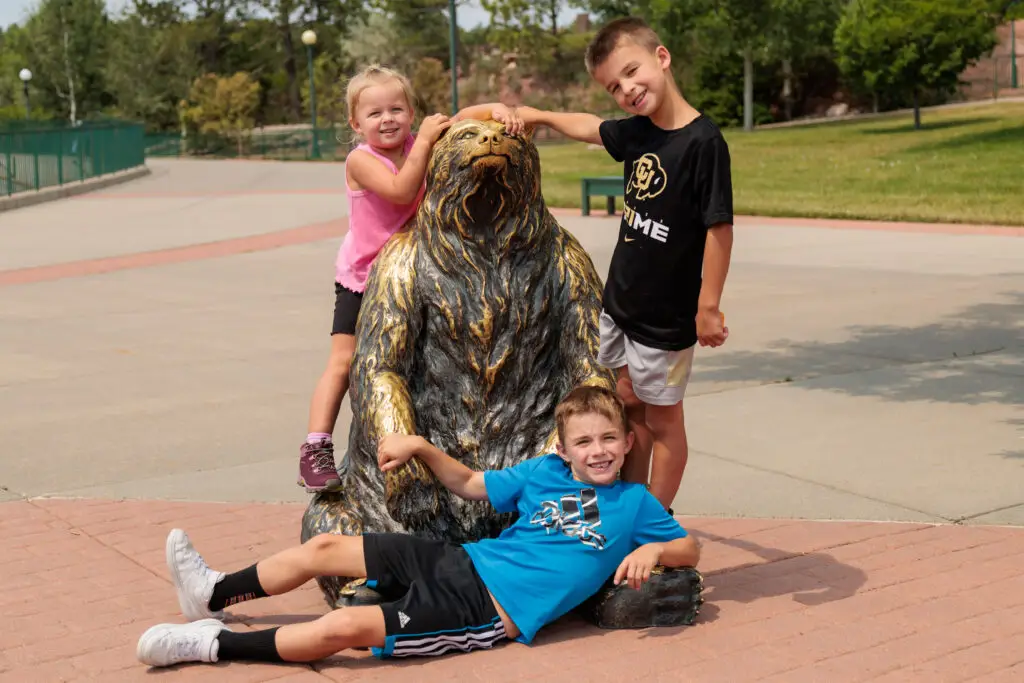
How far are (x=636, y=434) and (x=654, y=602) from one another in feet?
1.94

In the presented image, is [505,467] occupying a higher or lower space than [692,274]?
lower

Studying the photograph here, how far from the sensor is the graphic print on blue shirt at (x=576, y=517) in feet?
12.8

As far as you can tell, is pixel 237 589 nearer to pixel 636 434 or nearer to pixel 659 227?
pixel 636 434

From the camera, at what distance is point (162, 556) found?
5012mm

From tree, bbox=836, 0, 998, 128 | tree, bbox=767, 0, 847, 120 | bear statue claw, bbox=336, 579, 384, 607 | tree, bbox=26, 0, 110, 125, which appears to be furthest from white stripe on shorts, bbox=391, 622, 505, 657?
tree, bbox=26, 0, 110, 125

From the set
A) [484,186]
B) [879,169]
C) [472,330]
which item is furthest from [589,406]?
[879,169]

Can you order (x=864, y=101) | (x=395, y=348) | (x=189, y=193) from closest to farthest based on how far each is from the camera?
(x=395, y=348) < (x=189, y=193) < (x=864, y=101)

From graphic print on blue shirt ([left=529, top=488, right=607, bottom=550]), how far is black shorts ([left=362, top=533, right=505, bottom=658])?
0.26 m

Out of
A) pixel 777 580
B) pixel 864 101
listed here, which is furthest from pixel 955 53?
pixel 777 580

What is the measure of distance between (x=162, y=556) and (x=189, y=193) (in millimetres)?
24270

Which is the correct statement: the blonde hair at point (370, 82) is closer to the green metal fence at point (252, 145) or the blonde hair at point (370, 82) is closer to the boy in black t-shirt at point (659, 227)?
the boy in black t-shirt at point (659, 227)

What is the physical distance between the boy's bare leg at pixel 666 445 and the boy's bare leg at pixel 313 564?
100 cm

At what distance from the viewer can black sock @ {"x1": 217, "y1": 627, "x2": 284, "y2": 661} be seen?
150 inches

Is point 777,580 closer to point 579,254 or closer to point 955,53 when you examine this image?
point 579,254
